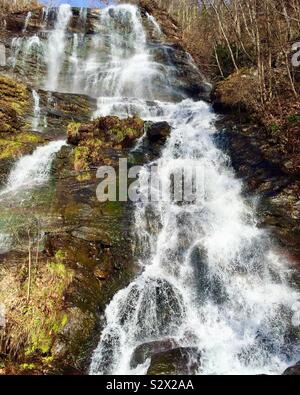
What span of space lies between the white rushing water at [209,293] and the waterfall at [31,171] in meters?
3.64

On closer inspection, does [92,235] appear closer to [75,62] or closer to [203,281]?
[203,281]

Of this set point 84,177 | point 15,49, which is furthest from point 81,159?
point 15,49

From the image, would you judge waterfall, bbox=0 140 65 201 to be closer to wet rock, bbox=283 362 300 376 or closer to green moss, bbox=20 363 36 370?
green moss, bbox=20 363 36 370

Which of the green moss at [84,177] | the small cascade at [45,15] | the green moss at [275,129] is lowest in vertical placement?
the green moss at [84,177]

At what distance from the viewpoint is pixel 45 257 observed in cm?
871

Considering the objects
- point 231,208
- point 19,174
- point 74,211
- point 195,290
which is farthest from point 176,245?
point 19,174

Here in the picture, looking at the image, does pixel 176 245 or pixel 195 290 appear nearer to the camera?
pixel 195 290

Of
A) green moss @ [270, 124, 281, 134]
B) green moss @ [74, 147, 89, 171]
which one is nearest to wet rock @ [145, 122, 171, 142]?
green moss @ [74, 147, 89, 171]

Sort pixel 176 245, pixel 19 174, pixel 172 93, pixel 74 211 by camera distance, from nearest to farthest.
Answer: pixel 176 245 < pixel 74 211 < pixel 19 174 < pixel 172 93

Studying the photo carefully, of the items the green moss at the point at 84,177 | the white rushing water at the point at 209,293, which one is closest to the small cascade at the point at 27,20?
the green moss at the point at 84,177

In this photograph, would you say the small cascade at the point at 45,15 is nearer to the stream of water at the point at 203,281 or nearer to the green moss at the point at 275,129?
the stream of water at the point at 203,281

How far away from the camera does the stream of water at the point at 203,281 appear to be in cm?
738

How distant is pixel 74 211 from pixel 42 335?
4164mm

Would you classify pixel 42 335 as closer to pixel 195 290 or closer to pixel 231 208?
pixel 195 290
